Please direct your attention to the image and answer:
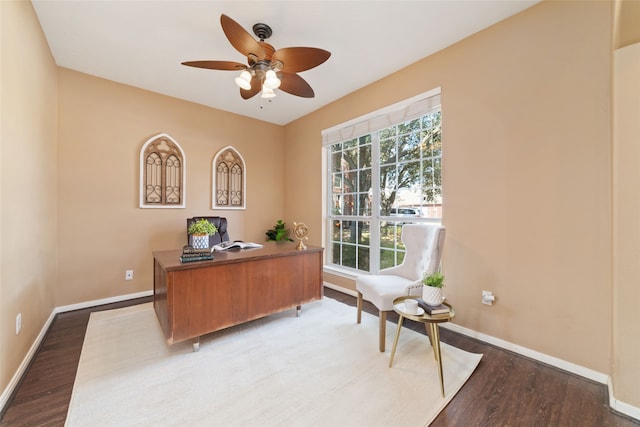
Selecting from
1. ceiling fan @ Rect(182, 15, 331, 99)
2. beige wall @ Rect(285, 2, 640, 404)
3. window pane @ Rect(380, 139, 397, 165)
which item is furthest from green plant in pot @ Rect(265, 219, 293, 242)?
beige wall @ Rect(285, 2, 640, 404)

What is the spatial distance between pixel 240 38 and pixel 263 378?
239 cm

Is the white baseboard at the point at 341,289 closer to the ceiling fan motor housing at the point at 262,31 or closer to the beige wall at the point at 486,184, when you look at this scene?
the beige wall at the point at 486,184

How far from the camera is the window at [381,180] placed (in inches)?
107

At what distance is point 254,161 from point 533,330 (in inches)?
164

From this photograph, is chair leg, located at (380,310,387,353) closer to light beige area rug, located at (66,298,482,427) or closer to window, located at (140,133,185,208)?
light beige area rug, located at (66,298,482,427)

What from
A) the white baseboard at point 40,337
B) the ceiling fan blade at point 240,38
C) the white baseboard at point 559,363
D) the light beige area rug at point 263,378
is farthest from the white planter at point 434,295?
the white baseboard at point 40,337

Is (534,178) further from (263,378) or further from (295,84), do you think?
(263,378)

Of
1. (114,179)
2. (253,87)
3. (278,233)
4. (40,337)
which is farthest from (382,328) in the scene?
(114,179)

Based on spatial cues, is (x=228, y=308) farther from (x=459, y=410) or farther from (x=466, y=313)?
(x=466, y=313)

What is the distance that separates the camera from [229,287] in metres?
2.20

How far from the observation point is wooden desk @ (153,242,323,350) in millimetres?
1958

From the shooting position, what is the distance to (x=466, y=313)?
2.35 metres

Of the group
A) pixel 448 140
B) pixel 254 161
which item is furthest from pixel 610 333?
pixel 254 161

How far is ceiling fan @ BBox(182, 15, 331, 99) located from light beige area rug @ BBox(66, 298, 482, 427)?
2.15 meters
